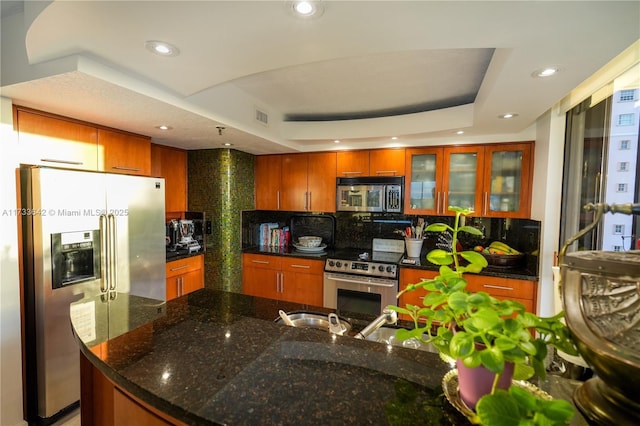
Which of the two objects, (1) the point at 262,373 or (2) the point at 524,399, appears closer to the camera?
(2) the point at 524,399

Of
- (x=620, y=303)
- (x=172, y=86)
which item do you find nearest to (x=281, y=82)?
(x=172, y=86)

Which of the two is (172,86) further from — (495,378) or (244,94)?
(495,378)

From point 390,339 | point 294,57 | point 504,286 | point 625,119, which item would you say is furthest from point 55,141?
point 504,286

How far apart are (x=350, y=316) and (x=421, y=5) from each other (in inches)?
56.8

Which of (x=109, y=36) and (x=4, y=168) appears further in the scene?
(x=4, y=168)

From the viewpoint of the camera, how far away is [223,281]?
343 centimetres

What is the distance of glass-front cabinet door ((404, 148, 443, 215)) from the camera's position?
310cm

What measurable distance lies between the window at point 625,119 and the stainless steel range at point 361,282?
1.92 metres

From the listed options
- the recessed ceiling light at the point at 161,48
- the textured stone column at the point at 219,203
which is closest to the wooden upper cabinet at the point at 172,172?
the textured stone column at the point at 219,203

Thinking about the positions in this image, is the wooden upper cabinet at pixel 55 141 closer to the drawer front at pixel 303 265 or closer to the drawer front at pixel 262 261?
the drawer front at pixel 262 261

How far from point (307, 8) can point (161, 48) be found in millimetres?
743

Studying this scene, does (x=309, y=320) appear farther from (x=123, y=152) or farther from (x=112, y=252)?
(x=123, y=152)

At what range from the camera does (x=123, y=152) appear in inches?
98.8

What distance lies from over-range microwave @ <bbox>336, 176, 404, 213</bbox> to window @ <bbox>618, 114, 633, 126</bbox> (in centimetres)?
173
